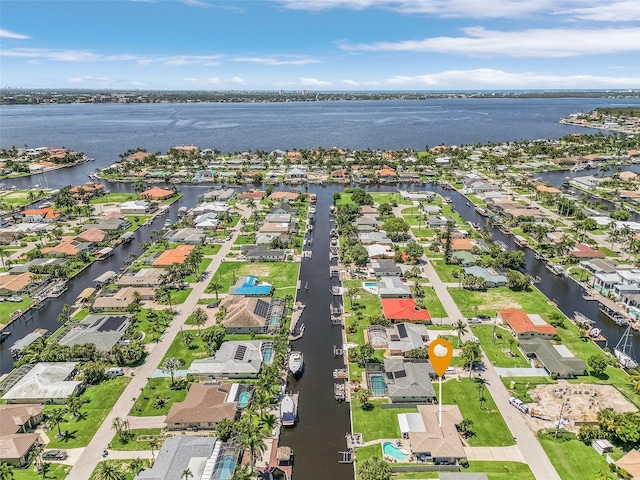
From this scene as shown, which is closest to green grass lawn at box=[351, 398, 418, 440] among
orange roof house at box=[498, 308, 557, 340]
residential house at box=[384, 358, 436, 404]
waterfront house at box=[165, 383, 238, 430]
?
residential house at box=[384, 358, 436, 404]

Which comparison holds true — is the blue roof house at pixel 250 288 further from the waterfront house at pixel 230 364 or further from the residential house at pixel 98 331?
the residential house at pixel 98 331

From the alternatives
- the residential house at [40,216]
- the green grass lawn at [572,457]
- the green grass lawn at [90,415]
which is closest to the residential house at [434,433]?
the green grass lawn at [572,457]

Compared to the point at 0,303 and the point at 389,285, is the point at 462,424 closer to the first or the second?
the point at 389,285

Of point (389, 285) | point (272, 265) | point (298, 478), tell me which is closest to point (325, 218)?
point (272, 265)

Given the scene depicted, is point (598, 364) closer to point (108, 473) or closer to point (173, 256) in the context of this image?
point (108, 473)

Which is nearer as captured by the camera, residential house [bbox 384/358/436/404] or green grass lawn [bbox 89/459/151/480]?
green grass lawn [bbox 89/459/151/480]

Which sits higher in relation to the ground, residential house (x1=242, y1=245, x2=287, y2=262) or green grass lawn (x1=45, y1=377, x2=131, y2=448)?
residential house (x1=242, y1=245, x2=287, y2=262)

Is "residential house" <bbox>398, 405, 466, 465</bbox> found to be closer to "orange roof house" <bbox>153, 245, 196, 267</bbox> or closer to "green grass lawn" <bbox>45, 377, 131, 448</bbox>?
"green grass lawn" <bbox>45, 377, 131, 448</bbox>
